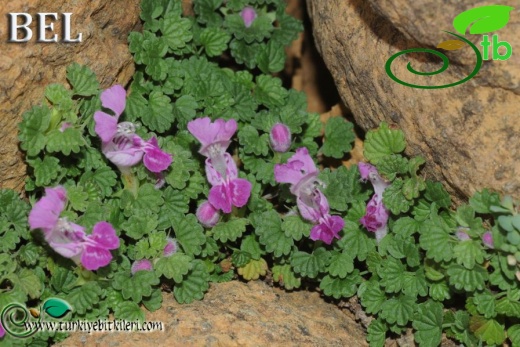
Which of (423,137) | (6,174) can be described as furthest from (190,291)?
(423,137)

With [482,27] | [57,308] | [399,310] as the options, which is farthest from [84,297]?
[482,27]

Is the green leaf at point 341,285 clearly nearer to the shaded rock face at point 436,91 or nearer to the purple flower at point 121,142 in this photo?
the shaded rock face at point 436,91

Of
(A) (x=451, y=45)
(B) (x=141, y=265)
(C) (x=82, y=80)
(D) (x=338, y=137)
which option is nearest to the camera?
(A) (x=451, y=45)

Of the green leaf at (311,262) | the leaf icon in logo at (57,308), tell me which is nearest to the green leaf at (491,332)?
the green leaf at (311,262)

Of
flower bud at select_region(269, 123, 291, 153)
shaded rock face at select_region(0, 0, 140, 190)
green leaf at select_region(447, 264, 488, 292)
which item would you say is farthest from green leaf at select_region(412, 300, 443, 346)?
shaded rock face at select_region(0, 0, 140, 190)

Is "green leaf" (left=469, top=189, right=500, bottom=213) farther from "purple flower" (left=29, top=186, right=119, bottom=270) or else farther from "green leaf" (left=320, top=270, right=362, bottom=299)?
"purple flower" (left=29, top=186, right=119, bottom=270)

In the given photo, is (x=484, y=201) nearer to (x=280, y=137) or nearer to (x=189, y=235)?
(x=280, y=137)

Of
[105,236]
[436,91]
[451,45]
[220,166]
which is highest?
[451,45]
